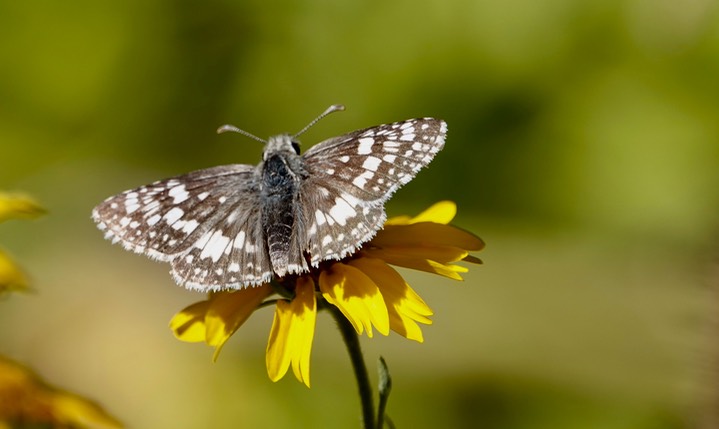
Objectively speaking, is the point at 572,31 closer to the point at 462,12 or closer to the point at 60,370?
the point at 462,12

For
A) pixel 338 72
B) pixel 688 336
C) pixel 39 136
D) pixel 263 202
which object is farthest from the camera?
pixel 39 136

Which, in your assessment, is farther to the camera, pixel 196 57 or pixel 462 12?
pixel 196 57

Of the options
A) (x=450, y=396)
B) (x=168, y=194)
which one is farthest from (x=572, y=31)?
(x=168, y=194)

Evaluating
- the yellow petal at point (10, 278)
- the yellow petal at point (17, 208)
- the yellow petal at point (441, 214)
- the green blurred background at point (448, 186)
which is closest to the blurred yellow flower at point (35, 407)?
the yellow petal at point (10, 278)

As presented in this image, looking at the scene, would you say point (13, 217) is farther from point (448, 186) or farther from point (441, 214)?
point (448, 186)

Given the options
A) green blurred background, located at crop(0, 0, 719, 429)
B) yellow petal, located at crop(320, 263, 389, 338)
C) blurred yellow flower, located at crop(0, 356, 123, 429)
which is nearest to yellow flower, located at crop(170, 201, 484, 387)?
yellow petal, located at crop(320, 263, 389, 338)

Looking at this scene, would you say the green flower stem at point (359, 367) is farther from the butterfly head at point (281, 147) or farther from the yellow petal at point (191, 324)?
the butterfly head at point (281, 147)
